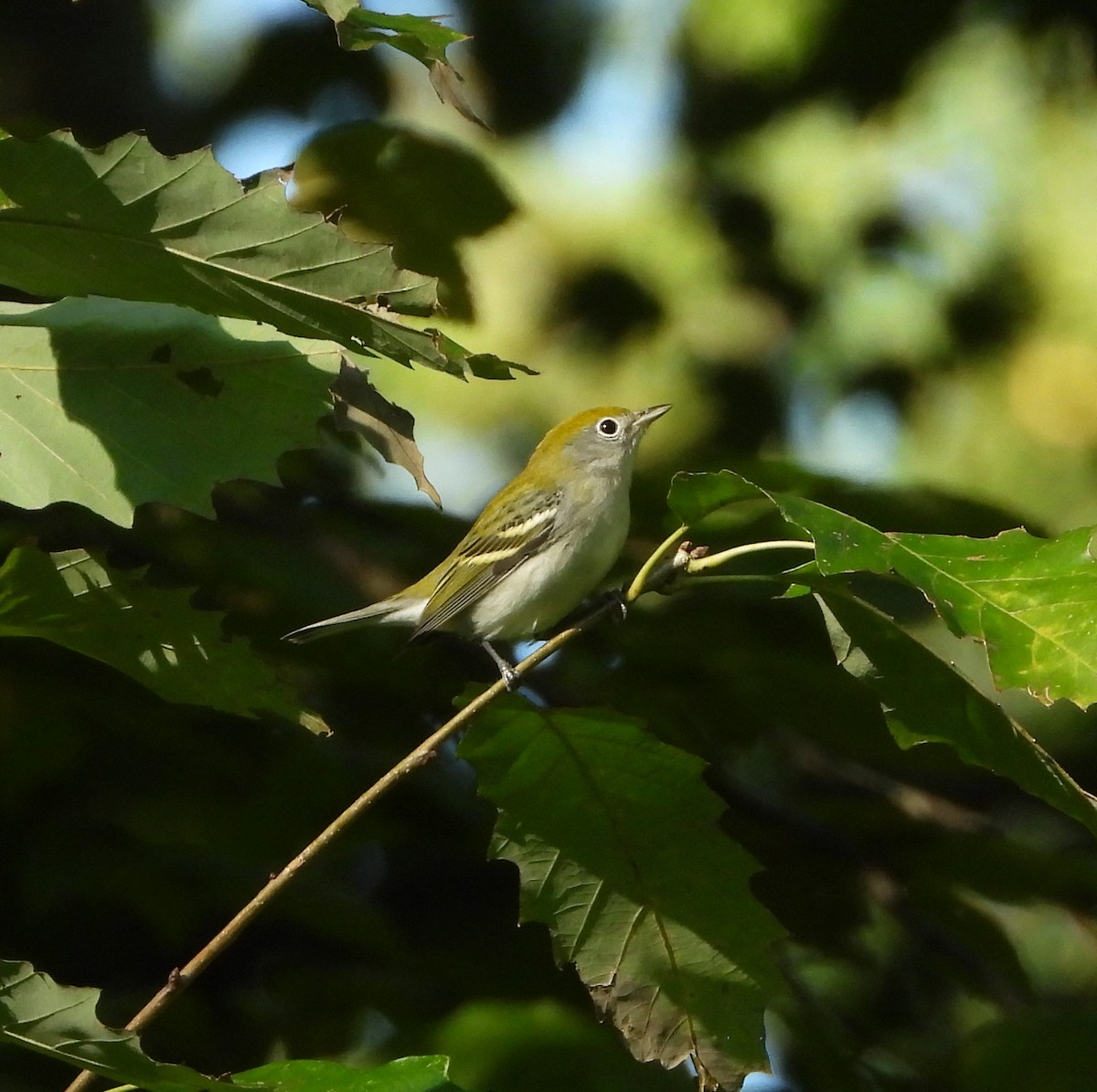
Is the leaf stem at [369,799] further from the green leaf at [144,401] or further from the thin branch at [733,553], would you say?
the green leaf at [144,401]

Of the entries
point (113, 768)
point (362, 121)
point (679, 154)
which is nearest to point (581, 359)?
point (679, 154)

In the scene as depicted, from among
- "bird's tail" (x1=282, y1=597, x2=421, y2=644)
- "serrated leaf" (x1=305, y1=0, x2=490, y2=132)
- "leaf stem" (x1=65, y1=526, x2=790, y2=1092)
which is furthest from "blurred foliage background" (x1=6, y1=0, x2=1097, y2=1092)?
"serrated leaf" (x1=305, y1=0, x2=490, y2=132)

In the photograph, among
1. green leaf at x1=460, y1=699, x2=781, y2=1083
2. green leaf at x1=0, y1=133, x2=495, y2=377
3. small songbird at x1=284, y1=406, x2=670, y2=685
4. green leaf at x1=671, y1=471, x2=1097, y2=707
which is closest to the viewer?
green leaf at x1=671, y1=471, x2=1097, y2=707

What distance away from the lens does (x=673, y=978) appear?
170cm

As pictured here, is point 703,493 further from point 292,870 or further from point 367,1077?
point 367,1077

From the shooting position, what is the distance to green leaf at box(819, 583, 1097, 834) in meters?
1.34

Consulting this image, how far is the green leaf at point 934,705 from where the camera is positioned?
1340mm

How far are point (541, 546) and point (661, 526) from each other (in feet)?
1.40

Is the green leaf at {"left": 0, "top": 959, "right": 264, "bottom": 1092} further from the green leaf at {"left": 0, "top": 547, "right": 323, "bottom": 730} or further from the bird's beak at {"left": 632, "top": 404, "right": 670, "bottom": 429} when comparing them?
the bird's beak at {"left": 632, "top": 404, "right": 670, "bottom": 429}

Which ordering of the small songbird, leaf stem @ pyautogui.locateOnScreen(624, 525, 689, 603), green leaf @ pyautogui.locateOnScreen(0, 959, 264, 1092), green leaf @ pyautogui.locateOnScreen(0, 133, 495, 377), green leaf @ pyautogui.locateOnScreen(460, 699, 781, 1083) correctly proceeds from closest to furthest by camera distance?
green leaf @ pyautogui.locateOnScreen(0, 959, 264, 1092), green leaf @ pyautogui.locateOnScreen(0, 133, 495, 377), leaf stem @ pyautogui.locateOnScreen(624, 525, 689, 603), green leaf @ pyautogui.locateOnScreen(460, 699, 781, 1083), the small songbird

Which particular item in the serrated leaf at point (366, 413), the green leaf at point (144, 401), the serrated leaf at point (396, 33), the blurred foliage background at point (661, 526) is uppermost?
the serrated leaf at point (396, 33)

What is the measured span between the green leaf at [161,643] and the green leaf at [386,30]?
25.2 inches

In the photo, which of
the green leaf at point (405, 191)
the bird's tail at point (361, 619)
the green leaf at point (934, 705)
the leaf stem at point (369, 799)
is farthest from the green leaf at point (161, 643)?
the green leaf at point (405, 191)

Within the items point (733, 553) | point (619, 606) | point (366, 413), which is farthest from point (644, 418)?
point (733, 553)
